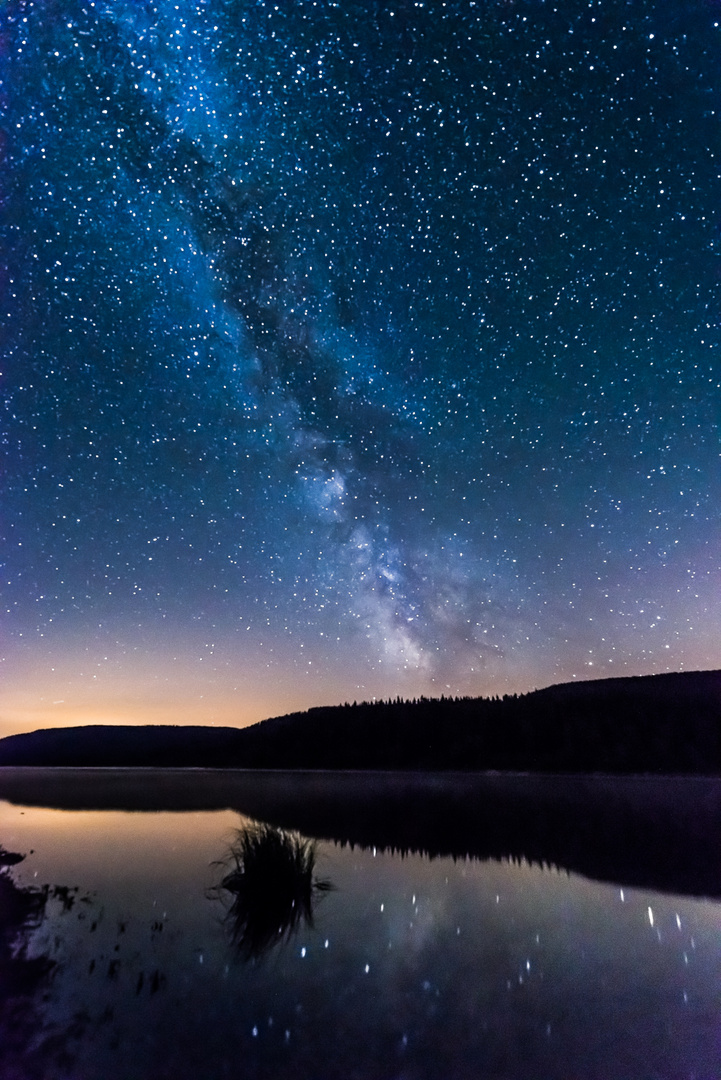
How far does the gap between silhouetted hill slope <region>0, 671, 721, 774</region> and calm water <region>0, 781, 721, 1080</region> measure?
323 ft

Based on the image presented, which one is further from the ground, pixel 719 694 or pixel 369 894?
pixel 719 694

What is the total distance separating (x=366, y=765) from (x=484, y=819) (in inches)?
3750

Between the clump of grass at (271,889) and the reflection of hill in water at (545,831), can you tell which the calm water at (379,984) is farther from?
the reflection of hill in water at (545,831)

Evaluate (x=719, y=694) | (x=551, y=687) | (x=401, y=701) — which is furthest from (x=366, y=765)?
(x=719, y=694)

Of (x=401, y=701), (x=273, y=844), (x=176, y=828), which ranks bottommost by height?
(x=176, y=828)

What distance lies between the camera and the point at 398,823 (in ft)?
90.1

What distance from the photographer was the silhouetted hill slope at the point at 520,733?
9950cm

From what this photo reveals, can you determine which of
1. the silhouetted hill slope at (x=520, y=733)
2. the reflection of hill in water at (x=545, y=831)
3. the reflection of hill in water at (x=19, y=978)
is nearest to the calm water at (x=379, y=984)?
the reflection of hill in water at (x=19, y=978)

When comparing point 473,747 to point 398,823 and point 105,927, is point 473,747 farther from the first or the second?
point 105,927

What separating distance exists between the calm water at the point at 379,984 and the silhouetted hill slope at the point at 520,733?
98443mm

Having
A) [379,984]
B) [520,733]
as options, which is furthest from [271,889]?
[520,733]

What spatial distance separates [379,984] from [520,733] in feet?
367

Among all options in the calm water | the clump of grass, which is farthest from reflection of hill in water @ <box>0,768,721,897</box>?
the clump of grass

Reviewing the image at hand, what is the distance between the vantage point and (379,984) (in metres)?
7.80
